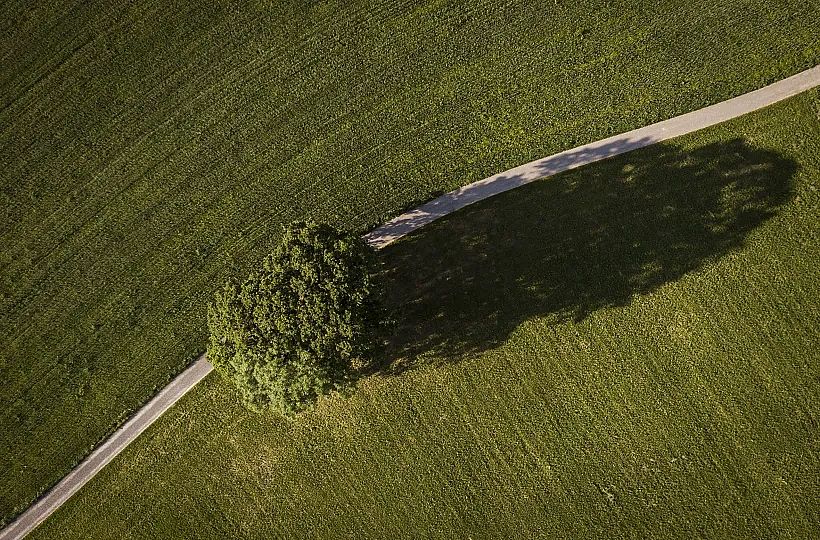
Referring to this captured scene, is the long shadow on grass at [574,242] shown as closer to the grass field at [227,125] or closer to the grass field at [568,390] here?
the grass field at [568,390]

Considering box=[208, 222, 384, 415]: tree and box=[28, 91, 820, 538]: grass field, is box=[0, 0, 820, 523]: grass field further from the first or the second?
box=[208, 222, 384, 415]: tree

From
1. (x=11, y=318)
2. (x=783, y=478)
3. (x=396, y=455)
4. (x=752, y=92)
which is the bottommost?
(x=783, y=478)

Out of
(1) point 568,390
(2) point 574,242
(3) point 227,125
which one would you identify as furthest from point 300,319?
(2) point 574,242

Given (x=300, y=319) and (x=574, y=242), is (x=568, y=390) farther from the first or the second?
(x=300, y=319)

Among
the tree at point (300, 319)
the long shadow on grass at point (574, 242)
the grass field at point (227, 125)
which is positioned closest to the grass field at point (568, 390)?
the long shadow on grass at point (574, 242)

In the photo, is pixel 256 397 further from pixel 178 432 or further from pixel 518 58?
pixel 518 58

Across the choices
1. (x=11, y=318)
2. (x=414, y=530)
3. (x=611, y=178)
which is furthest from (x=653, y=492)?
(x=11, y=318)

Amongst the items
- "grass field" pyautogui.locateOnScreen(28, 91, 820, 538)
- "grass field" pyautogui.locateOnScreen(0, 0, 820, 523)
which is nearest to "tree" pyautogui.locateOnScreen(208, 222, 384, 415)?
"grass field" pyautogui.locateOnScreen(28, 91, 820, 538)
